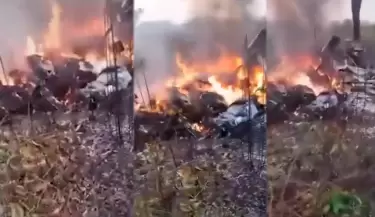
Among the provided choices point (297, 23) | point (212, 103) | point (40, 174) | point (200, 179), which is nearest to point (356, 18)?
point (297, 23)

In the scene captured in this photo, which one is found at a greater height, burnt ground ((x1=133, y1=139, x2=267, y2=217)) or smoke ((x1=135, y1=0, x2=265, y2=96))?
smoke ((x1=135, y1=0, x2=265, y2=96))

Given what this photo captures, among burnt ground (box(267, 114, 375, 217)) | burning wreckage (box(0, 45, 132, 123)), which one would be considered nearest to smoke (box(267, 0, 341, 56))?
burnt ground (box(267, 114, 375, 217))

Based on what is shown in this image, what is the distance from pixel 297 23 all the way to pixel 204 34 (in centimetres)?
24

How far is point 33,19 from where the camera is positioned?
148 centimetres

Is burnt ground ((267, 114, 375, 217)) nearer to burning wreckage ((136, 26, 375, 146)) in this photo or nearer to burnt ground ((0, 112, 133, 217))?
burning wreckage ((136, 26, 375, 146))

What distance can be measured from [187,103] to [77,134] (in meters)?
0.29

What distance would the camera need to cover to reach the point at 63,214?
4.93ft

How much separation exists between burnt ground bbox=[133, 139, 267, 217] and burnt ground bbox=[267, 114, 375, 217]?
0.19 ft

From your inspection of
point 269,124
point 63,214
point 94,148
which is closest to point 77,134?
point 94,148

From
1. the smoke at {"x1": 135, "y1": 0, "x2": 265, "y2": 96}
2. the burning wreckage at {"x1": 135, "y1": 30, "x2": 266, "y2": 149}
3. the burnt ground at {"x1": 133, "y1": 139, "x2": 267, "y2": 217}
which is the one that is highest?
the smoke at {"x1": 135, "y1": 0, "x2": 265, "y2": 96}

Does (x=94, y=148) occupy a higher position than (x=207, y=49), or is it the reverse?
(x=207, y=49)

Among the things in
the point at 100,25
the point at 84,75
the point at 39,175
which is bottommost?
the point at 39,175

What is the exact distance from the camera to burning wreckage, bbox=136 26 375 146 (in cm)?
152

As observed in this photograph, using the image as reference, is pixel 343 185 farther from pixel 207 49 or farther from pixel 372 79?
pixel 207 49
